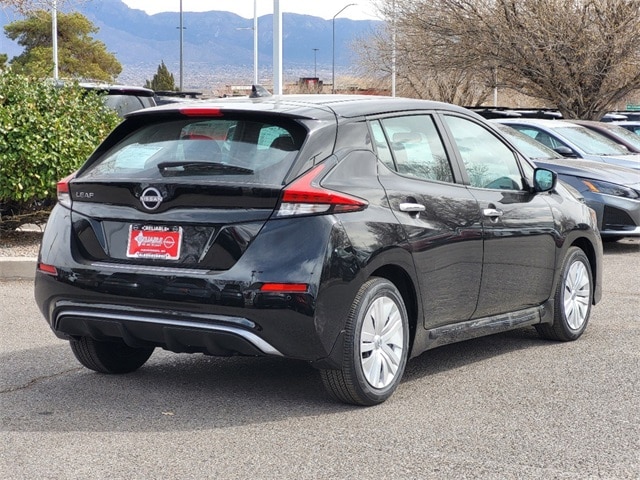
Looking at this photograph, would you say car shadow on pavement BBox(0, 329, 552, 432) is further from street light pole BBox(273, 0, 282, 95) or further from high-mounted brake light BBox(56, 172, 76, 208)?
street light pole BBox(273, 0, 282, 95)

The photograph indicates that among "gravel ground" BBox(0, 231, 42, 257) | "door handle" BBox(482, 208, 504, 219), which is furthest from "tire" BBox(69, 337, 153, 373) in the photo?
"gravel ground" BBox(0, 231, 42, 257)

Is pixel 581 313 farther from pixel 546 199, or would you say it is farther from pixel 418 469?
pixel 418 469

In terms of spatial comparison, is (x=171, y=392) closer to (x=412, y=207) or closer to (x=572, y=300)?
(x=412, y=207)

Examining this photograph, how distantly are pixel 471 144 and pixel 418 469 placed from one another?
2753 millimetres

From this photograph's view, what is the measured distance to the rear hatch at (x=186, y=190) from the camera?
Result: 18.1ft

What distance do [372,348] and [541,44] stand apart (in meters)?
23.3

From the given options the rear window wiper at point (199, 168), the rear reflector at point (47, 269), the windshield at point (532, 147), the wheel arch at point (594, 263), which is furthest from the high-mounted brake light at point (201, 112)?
the windshield at point (532, 147)

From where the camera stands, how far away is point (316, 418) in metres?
5.62

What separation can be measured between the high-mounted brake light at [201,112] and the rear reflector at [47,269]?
41.6 inches

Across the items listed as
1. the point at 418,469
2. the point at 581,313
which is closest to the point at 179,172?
the point at 418,469

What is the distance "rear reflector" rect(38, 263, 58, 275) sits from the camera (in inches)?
234

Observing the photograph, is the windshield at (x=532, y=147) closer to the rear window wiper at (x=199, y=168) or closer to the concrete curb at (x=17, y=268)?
the concrete curb at (x=17, y=268)

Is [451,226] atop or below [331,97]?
below

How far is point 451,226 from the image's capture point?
→ 21.0 ft
